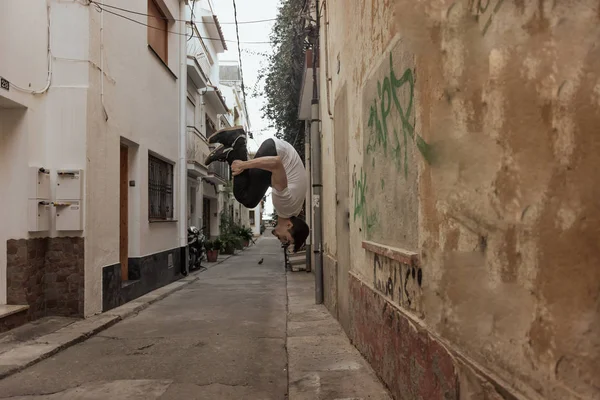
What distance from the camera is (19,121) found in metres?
6.29

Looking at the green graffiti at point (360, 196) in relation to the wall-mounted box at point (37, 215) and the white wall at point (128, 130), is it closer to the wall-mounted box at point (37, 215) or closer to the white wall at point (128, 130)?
the white wall at point (128, 130)

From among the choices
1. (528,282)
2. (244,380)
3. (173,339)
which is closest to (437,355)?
(528,282)

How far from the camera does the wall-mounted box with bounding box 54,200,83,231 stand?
655 centimetres

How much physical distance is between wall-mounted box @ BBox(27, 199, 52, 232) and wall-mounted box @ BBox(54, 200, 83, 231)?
6.0 inches

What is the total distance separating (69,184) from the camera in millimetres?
6613

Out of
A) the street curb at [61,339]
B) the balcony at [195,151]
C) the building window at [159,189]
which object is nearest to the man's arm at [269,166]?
the street curb at [61,339]

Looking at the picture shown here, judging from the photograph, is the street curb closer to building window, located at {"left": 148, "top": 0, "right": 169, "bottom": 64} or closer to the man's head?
the man's head

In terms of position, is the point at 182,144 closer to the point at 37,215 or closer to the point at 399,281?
the point at 37,215

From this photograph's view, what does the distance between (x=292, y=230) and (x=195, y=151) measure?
10713 millimetres

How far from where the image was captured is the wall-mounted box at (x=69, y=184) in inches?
259

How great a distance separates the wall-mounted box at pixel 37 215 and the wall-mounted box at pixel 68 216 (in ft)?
0.50

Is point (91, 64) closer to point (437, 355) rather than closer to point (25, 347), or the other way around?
point (25, 347)

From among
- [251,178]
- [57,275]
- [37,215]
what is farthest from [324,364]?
[37,215]

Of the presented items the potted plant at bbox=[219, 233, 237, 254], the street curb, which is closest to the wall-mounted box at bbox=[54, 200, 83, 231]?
the street curb
